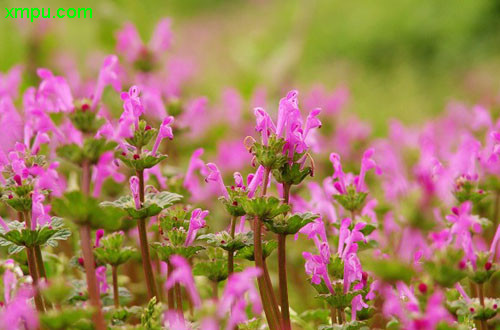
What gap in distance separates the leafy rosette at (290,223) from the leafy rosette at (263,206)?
0.8 inches

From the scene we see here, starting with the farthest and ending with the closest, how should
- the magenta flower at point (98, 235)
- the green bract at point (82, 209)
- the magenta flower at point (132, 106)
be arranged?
the magenta flower at point (98, 235)
the magenta flower at point (132, 106)
the green bract at point (82, 209)

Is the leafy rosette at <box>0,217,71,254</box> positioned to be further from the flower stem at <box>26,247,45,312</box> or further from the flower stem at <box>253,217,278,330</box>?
the flower stem at <box>253,217,278,330</box>

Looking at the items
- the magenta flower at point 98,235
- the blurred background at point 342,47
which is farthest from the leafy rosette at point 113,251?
the blurred background at point 342,47

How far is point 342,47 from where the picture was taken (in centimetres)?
447

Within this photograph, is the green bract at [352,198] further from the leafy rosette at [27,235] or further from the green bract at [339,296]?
the leafy rosette at [27,235]

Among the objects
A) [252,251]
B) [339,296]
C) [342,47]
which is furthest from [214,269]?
[342,47]

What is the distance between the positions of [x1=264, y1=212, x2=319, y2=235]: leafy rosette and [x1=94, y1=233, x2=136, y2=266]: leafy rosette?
8.3 inches

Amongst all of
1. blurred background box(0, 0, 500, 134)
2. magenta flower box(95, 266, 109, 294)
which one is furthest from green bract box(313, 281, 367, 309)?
blurred background box(0, 0, 500, 134)

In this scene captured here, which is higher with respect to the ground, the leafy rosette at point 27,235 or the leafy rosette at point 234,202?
the leafy rosette at point 234,202

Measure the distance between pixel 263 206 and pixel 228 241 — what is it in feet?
0.24

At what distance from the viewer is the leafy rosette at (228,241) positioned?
2.60 feet

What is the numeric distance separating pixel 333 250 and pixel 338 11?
13.9ft

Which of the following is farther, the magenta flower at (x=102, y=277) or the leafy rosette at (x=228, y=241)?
the magenta flower at (x=102, y=277)

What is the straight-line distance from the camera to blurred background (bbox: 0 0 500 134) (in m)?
2.70
